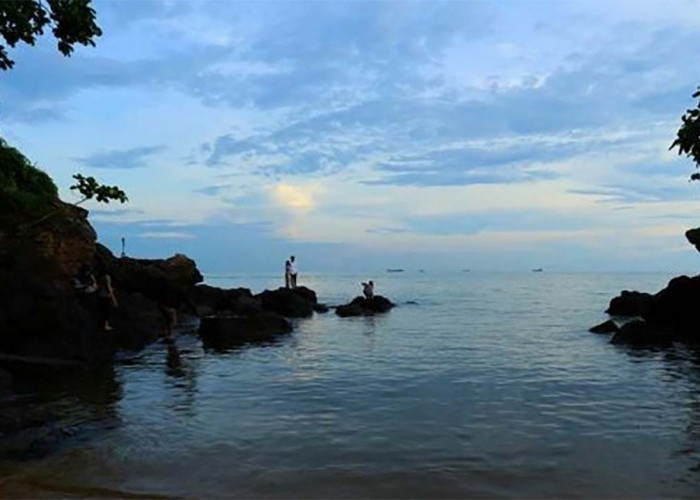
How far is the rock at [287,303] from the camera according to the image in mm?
41062

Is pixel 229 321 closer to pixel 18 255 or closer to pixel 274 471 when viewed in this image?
pixel 18 255

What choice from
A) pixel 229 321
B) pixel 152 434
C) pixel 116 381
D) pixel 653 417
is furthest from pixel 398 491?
pixel 229 321

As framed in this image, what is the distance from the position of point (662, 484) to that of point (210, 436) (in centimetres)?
695

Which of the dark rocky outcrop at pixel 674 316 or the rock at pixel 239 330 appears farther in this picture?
the dark rocky outcrop at pixel 674 316

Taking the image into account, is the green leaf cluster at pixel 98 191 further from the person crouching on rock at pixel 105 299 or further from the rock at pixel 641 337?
the rock at pixel 641 337

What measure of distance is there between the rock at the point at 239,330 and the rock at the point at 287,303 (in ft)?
33.4

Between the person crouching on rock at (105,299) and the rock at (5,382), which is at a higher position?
the person crouching on rock at (105,299)

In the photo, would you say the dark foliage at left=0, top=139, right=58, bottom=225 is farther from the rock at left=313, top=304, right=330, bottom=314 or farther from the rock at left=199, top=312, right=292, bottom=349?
the rock at left=313, top=304, right=330, bottom=314

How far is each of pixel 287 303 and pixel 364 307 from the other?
616 cm

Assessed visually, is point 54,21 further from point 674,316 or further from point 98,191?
point 674,316

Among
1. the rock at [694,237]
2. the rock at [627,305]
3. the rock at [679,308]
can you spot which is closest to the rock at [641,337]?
the rock at [679,308]

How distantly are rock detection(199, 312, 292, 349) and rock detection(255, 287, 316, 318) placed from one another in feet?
33.4

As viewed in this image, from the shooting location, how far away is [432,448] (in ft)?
36.1

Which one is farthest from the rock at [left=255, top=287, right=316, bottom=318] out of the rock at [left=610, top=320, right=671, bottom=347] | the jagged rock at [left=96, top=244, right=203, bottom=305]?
the rock at [left=610, top=320, right=671, bottom=347]
